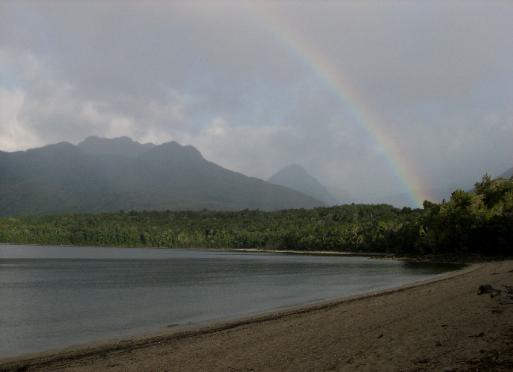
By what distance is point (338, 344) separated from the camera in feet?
66.1

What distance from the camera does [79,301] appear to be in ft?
157

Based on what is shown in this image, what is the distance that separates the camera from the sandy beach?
15.9 metres

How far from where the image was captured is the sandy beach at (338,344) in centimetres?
1585

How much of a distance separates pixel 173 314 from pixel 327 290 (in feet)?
67.9

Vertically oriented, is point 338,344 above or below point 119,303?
above

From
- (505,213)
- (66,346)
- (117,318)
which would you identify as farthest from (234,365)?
(505,213)

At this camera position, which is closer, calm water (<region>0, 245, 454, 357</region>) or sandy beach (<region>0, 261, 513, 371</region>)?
sandy beach (<region>0, 261, 513, 371</region>)

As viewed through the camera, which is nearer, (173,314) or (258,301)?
(173,314)

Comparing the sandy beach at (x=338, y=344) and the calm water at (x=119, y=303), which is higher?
the sandy beach at (x=338, y=344)

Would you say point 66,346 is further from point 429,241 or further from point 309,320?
point 429,241

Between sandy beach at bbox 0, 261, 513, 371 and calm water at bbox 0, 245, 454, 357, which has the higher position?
sandy beach at bbox 0, 261, 513, 371

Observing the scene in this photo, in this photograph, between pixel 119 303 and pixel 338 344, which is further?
pixel 119 303

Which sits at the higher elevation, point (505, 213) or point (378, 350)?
point (505, 213)

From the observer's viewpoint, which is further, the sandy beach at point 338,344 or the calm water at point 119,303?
the calm water at point 119,303
